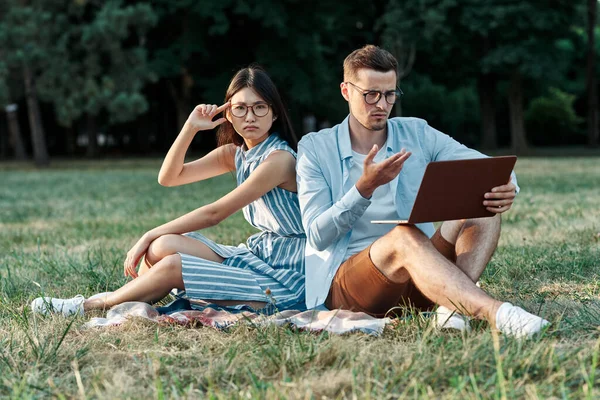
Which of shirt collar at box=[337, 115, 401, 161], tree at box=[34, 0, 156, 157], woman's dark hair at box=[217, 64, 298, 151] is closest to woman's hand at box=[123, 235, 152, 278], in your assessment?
woman's dark hair at box=[217, 64, 298, 151]

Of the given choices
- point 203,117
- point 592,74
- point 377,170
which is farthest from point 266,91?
point 592,74

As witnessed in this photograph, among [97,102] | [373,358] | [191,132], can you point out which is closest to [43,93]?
[97,102]

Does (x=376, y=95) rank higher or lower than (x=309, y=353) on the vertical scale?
higher

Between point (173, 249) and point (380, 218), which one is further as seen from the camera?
point (173, 249)

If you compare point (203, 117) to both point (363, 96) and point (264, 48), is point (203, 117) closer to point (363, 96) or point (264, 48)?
point (363, 96)

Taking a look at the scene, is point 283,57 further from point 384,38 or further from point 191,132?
point 191,132

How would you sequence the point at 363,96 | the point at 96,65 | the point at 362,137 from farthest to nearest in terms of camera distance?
the point at 96,65, the point at 362,137, the point at 363,96

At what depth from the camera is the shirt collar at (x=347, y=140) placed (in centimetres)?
407

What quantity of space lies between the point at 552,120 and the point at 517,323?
138 feet

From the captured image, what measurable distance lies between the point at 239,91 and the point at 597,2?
35531mm

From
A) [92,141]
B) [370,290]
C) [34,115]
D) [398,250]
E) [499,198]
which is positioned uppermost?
[34,115]

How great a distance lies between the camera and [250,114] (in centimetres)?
439

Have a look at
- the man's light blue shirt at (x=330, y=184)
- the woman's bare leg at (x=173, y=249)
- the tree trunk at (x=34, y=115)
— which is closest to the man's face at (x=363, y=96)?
the man's light blue shirt at (x=330, y=184)

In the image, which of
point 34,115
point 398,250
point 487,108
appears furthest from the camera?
point 487,108
